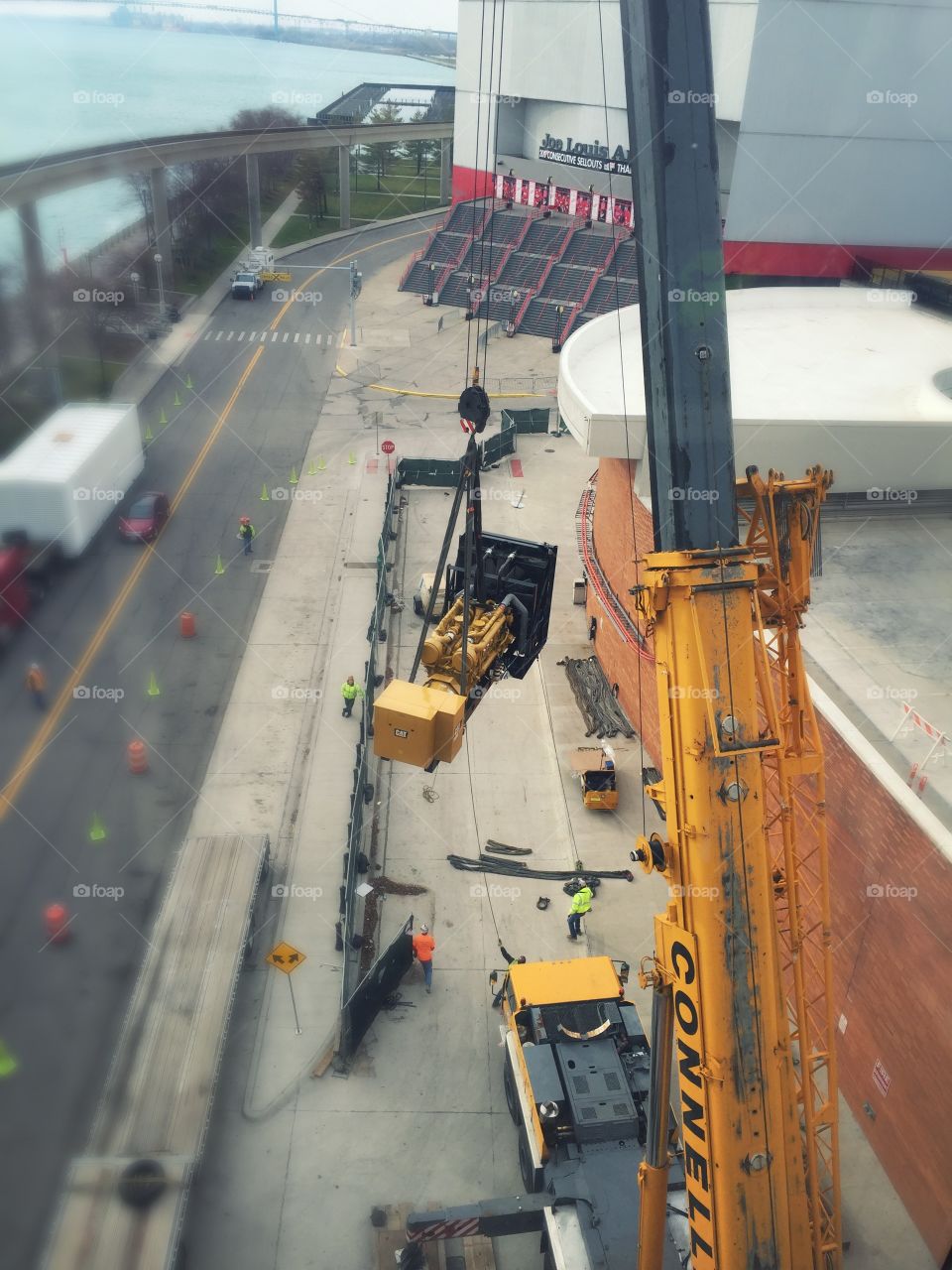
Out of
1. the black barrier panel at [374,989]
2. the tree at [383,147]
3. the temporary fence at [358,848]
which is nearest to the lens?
the black barrier panel at [374,989]

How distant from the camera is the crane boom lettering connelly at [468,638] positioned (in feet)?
30.3

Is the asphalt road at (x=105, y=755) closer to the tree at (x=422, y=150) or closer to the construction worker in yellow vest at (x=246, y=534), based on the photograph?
the construction worker in yellow vest at (x=246, y=534)

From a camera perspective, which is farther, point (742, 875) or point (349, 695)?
point (349, 695)

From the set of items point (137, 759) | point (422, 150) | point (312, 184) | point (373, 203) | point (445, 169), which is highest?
point (422, 150)

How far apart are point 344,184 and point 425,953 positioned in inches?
2318

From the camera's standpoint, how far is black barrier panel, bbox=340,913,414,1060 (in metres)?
14.8

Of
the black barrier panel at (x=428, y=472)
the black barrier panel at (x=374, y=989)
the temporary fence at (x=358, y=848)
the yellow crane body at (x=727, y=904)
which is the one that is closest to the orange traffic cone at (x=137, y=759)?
the temporary fence at (x=358, y=848)

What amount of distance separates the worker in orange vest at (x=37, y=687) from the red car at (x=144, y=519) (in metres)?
7.12

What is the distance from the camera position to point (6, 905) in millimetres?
16812

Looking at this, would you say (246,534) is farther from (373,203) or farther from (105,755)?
(373,203)

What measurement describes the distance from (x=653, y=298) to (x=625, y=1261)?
9566mm

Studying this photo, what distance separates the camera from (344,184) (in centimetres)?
6444

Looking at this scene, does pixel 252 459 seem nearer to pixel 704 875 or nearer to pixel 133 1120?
pixel 133 1120

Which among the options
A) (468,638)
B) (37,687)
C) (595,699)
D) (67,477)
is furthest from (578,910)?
(67,477)
